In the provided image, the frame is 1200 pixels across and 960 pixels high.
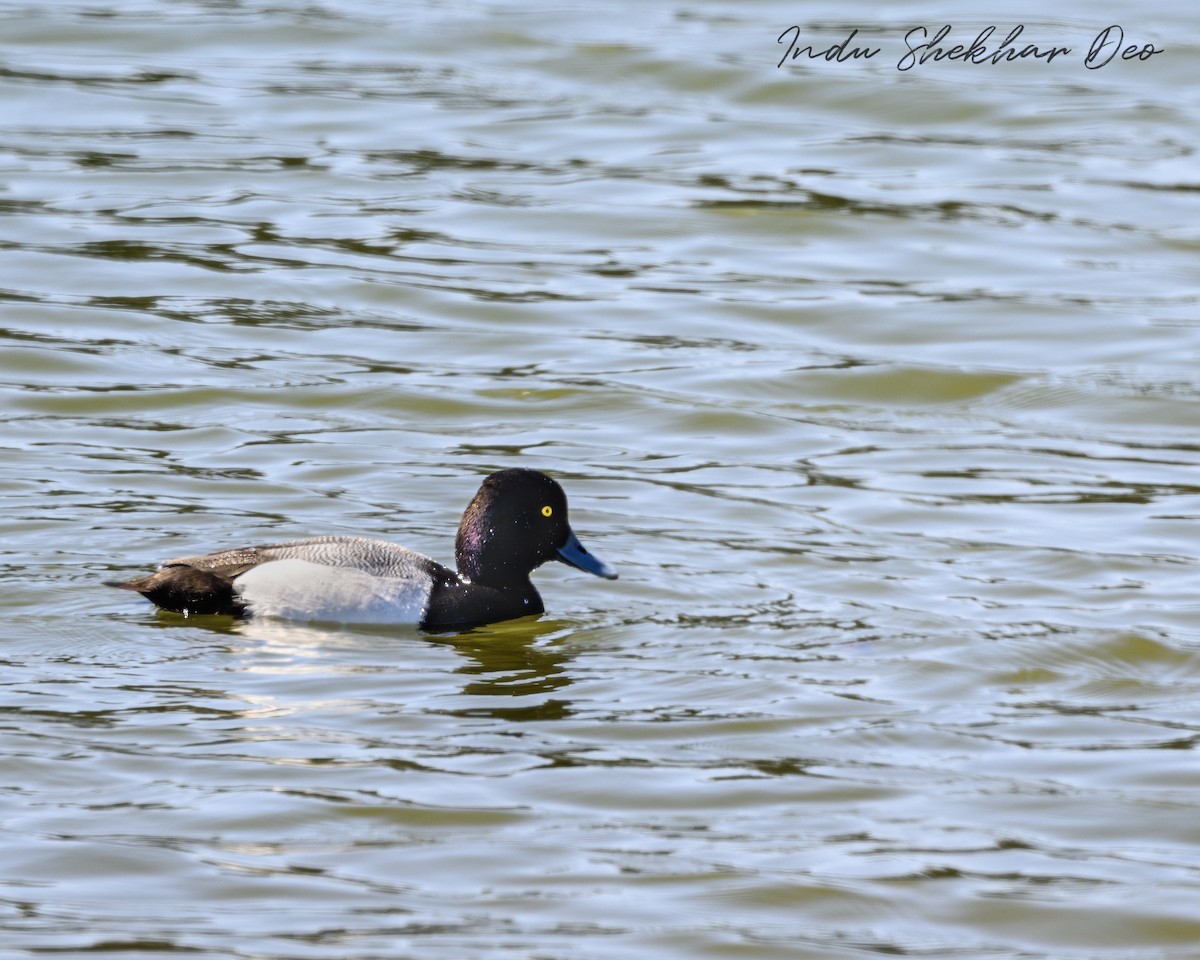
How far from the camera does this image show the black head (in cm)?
979

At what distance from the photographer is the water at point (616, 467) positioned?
6652mm

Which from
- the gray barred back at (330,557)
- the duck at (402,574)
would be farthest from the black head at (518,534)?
the gray barred back at (330,557)

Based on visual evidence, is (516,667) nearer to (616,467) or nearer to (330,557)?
(330,557)

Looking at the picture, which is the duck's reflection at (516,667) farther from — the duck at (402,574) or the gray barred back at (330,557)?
the gray barred back at (330,557)

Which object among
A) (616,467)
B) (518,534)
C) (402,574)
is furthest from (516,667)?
(616,467)

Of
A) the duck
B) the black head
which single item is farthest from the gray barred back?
the black head

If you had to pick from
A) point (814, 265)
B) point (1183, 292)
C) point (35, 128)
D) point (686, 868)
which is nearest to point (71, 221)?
point (35, 128)

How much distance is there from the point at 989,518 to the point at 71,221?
804cm

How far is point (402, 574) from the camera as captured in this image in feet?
31.2

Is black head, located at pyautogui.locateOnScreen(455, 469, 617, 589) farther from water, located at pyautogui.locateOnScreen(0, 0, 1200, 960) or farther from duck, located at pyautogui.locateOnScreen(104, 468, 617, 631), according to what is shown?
water, located at pyautogui.locateOnScreen(0, 0, 1200, 960)

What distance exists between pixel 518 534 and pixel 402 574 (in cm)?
60

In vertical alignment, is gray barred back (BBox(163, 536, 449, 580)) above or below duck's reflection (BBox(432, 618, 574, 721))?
above

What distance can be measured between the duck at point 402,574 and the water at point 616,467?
15 centimetres

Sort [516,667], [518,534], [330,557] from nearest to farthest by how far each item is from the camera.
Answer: [516,667] → [330,557] → [518,534]
